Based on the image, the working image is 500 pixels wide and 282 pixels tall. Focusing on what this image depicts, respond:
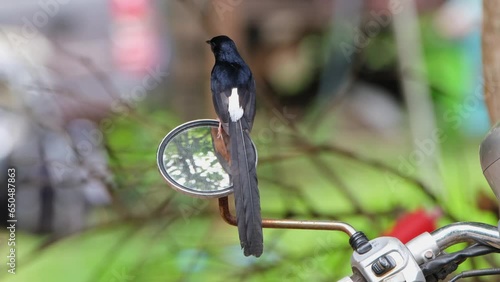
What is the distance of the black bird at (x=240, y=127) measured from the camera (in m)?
1.63

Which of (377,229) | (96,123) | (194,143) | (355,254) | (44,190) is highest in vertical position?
(194,143)

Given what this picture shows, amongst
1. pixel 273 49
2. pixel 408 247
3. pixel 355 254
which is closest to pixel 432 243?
pixel 408 247

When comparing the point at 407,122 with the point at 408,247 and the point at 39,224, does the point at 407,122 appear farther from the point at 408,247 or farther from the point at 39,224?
the point at 408,247

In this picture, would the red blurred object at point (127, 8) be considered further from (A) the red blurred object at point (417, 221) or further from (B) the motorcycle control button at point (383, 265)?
(B) the motorcycle control button at point (383, 265)

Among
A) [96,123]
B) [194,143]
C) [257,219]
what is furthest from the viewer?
[96,123]

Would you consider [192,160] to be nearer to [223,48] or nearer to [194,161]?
[194,161]

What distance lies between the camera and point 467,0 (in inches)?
183

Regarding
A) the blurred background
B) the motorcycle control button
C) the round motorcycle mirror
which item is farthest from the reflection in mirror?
the blurred background

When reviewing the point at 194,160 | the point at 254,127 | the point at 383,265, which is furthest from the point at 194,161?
the point at 254,127

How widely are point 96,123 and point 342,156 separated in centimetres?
136

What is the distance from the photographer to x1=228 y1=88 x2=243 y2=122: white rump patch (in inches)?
79.1

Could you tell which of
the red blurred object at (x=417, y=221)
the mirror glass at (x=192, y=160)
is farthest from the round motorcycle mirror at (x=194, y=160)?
the red blurred object at (x=417, y=221)

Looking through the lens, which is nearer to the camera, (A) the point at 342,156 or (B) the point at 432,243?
(B) the point at 432,243

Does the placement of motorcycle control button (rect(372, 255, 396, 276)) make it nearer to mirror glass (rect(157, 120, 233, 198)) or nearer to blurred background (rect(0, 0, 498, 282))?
mirror glass (rect(157, 120, 233, 198))
